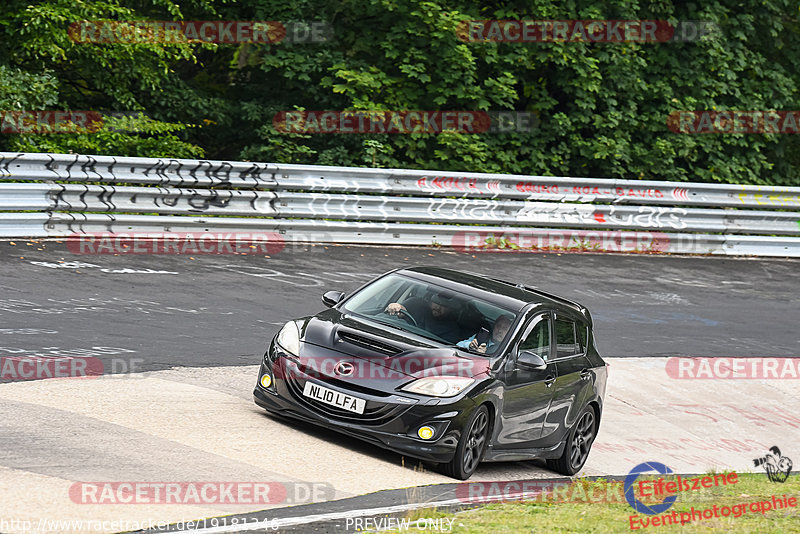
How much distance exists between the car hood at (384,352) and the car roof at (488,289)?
0.80m

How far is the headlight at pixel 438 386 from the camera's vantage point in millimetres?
8844

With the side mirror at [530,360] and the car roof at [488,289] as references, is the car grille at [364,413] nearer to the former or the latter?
the side mirror at [530,360]

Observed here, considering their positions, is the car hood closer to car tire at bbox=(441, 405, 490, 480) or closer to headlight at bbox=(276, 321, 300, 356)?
headlight at bbox=(276, 321, 300, 356)

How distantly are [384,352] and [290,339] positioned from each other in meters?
0.90

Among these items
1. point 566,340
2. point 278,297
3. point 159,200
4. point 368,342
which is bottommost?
point 278,297

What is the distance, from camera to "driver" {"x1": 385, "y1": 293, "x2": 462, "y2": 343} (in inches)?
380

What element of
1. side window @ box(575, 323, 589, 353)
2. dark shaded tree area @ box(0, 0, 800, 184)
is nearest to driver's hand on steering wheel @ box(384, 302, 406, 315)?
side window @ box(575, 323, 589, 353)

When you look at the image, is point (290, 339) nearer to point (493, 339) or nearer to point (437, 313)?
point (437, 313)

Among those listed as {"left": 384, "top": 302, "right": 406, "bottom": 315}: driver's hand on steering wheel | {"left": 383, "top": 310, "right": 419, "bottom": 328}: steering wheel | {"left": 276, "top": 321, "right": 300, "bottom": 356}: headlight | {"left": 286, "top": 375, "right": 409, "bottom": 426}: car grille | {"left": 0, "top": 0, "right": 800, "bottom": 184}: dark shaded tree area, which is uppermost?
{"left": 0, "top": 0, "right": 800, "bottom": 184}: dark shaded tree area

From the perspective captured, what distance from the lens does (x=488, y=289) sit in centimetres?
1025

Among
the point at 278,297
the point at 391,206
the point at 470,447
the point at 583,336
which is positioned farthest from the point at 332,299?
the point at 391,206

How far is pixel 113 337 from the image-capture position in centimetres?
1180

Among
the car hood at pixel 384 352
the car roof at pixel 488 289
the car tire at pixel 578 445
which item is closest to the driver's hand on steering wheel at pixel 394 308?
the car hood at pixel 384 352

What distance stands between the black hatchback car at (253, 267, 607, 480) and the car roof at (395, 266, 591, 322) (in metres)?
0.01
